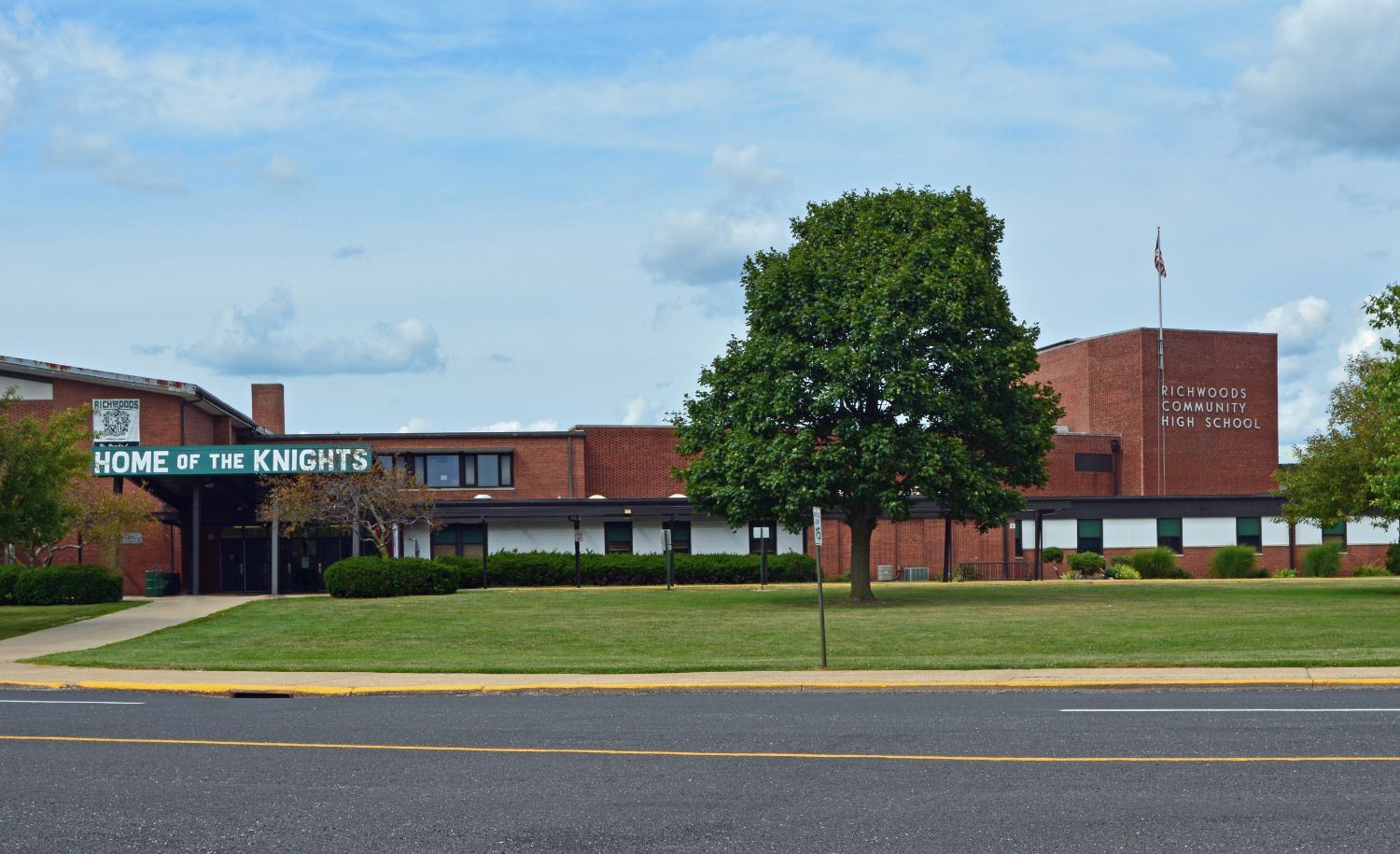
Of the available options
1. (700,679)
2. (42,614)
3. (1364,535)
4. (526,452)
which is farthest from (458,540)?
(1364,535)

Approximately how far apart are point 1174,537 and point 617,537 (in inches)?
978

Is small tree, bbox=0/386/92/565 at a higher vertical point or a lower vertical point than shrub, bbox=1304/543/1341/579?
higher

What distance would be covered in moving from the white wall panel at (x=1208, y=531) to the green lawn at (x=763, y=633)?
794 inches

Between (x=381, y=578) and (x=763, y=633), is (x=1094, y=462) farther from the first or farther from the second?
(x=763, y=633)

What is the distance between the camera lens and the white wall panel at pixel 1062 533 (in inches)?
2383

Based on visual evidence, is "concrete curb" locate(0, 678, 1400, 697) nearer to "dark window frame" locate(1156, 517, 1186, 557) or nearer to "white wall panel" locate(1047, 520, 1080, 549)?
"white wall panel" locate(1047, 520, 1080, 549)

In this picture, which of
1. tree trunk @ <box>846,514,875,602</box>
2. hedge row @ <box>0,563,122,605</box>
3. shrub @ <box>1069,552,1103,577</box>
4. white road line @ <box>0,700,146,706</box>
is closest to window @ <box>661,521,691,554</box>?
shrub @ <box>1069,552,1103,577</box>

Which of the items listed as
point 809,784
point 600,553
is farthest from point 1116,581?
point 809,784

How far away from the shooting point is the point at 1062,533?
60.7 m

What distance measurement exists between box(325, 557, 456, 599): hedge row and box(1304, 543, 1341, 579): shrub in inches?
1482

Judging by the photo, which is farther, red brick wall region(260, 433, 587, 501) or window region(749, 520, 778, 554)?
red brick wall region(260, 433, 587, 501)

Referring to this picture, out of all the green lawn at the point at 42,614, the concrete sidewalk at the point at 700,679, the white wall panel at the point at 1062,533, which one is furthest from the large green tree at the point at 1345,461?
the green lawn at the point at 42,614

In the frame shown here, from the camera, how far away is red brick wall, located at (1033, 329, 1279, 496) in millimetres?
70750

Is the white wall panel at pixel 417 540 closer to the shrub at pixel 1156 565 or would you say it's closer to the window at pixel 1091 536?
the window at pixel 1091 536
